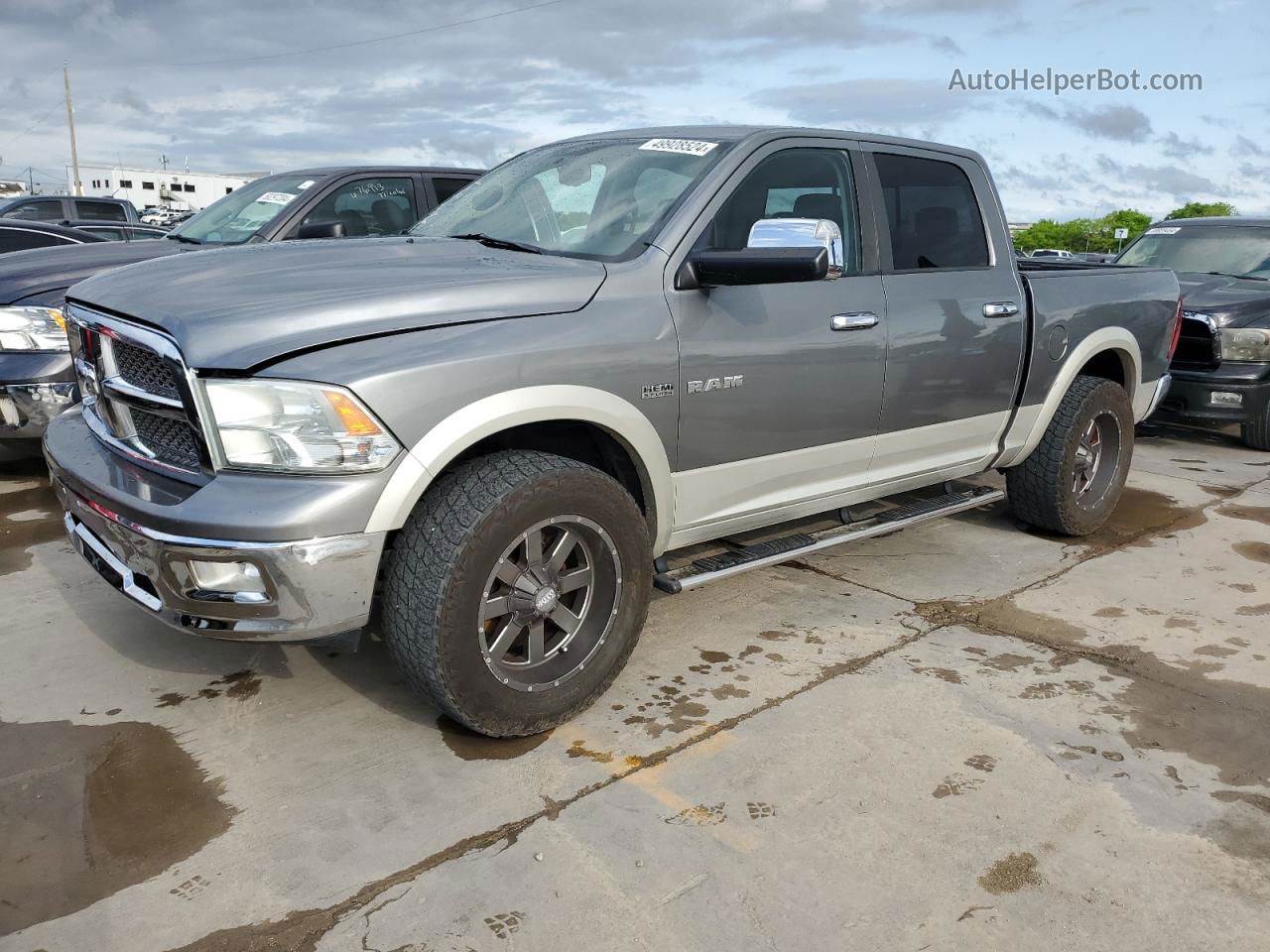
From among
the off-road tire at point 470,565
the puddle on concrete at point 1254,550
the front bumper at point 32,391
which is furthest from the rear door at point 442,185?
the puddle on concrete at point 1254,550

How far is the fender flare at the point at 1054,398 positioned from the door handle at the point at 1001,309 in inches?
18.7

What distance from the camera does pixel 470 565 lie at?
2701 millimetres

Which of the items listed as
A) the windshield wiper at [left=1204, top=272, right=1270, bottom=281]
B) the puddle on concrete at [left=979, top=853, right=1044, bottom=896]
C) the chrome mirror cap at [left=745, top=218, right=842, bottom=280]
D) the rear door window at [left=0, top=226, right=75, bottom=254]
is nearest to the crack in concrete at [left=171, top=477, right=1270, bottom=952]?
the puddle on concrete at [left=979, top=853, right=1044, bottom=896]

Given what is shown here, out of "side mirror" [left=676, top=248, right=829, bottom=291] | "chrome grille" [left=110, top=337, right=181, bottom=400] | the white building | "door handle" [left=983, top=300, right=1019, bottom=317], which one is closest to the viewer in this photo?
"chrome grille" [left=110, top=337, right=181, bottom=400]

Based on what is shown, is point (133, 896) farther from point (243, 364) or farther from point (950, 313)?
point (950, 313)

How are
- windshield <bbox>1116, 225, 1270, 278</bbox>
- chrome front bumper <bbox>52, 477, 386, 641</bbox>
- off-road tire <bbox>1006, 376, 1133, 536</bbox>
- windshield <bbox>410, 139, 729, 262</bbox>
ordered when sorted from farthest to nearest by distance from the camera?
windshield <bbox>1116, 225, 1270, 278</bbox> < off-road tire <bbox>1006, 376, 1133, 536</bbox> < windshield <bbox>410, 139, 729, 262</bbox> < chrome front bumper <bbox>52, 477, 386, 641</bbox>

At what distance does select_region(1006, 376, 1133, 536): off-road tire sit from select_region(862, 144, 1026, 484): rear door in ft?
1.58

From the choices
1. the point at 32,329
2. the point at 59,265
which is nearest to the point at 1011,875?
the point at 32,329

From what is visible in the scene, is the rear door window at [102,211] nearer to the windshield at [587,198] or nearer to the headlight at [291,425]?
the windshield at [587,198]

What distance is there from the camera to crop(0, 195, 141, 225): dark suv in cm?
1239

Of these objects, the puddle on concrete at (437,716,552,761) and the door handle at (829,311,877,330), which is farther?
the door handle at (829,311,877,330)

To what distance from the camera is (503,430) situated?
294cm

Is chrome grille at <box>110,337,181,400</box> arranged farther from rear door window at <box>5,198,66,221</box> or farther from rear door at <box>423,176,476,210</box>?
rear door window at <box>5,198,66,221</box>

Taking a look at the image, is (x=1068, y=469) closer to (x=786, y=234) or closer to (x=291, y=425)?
(x=786, y=234)
